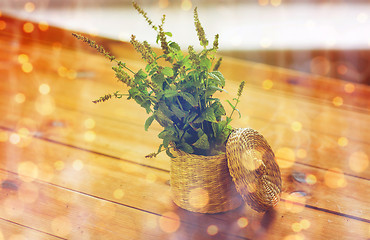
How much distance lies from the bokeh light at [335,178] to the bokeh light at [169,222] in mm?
463

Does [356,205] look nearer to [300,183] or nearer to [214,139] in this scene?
[300,183]

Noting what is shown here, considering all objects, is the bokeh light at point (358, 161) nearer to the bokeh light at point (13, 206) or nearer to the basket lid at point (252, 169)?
the basket lid at point (252, 169)

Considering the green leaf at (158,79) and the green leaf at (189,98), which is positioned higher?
the green leaf at (158,79)

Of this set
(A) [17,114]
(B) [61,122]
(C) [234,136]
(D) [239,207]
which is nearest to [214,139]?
(C) [234,136]

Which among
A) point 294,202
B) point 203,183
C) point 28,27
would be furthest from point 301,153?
point 28,27

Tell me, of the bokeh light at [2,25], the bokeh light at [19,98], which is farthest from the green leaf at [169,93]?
the bokeh light at [2,25]

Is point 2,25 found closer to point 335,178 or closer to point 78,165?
point 78,165

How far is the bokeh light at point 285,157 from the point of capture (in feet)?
4.03

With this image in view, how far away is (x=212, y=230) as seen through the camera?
929 mm

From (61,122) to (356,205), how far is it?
3.42 feet

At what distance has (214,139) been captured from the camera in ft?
3.19

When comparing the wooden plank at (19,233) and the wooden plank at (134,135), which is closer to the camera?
the wooden plank at (19,233)

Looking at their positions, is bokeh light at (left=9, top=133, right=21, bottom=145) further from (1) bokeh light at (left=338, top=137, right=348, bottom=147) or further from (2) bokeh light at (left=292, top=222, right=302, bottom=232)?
(1) bokeh light at (left=338, top=137, right=348, bottom=147)

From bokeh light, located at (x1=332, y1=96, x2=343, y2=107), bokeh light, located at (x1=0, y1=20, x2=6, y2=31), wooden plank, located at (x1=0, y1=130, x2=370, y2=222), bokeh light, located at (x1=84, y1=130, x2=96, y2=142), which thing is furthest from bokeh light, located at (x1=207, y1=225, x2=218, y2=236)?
bokeh light, located at (x1=0, y1=20, x2=6, y2=31)
